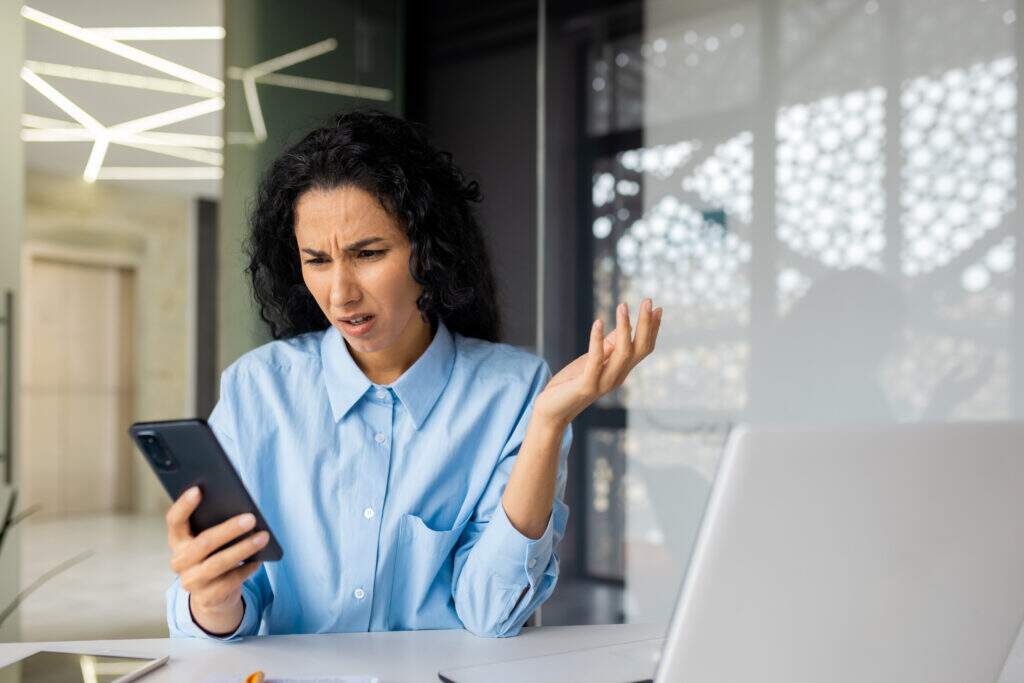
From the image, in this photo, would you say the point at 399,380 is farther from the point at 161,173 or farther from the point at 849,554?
the point at 161,173

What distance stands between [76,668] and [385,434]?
55cm

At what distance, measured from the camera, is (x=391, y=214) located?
1.51m

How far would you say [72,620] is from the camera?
3.32 metres

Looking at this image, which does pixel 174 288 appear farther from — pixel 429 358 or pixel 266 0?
pixel 429 358

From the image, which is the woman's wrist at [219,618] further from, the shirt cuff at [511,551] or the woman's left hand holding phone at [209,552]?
the shirt cuff at [511,551]

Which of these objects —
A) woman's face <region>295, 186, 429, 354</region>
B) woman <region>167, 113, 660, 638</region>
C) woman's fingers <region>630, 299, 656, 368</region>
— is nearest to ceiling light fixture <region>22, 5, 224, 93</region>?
woman <region>167, 113, 660, 638</region>

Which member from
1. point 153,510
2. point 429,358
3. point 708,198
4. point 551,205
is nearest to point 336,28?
point 551,205

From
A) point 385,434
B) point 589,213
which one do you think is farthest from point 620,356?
point 589,213

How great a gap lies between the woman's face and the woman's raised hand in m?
0.34

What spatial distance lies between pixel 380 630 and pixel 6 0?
2.70m

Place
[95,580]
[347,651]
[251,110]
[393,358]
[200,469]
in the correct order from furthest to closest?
[251,110] < [95,580] < [393,358] < [347,651] < [200,469]

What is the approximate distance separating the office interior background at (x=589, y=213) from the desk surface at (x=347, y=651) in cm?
193

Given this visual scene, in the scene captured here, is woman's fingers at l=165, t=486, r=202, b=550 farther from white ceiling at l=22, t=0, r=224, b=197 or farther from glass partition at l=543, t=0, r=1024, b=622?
white ceiling at l=22, t=0, r=224, b=197

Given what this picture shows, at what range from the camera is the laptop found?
701mm
